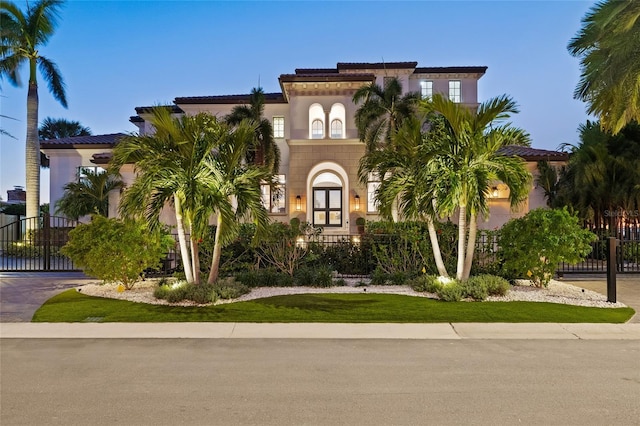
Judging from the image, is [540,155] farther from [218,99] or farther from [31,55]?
[31,55]

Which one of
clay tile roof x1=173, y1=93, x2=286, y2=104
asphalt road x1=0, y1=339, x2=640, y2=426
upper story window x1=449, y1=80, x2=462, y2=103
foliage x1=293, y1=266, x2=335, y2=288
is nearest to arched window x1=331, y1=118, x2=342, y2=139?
clay tile roof x1=173, y1=93, x2=286, y2=104

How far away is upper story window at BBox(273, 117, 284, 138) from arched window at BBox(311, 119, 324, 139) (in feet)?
9.46

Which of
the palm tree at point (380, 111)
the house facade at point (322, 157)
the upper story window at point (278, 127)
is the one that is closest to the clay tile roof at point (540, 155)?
the house facade at point (322, 157)

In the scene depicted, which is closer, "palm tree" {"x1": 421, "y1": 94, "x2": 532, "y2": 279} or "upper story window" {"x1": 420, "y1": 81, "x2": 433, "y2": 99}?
"palm tree" {"x1": 421, "y1": 94, "x2": 532, "y2": 279}

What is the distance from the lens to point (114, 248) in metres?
11.7

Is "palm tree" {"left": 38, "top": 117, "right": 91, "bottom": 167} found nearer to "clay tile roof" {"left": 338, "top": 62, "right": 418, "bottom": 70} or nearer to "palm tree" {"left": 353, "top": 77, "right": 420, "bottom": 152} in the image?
"clay tile roof" {"left": 338, "top": 62, "right": 418, "bottom": 70}

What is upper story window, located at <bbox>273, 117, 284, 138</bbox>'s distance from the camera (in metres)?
27.5

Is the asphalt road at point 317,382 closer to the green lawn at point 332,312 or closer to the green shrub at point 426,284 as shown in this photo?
the green lawn at point 332,312

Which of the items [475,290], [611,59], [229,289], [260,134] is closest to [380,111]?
[260,134]

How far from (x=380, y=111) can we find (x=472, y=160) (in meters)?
10.3

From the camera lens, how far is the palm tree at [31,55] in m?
24.8

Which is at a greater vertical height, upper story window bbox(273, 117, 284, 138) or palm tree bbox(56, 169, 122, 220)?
upper story window bbox(273, 117, 284, 138)

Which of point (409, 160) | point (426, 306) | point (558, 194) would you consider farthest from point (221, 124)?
point (558, 194)

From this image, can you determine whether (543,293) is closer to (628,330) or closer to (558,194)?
(628,330)
